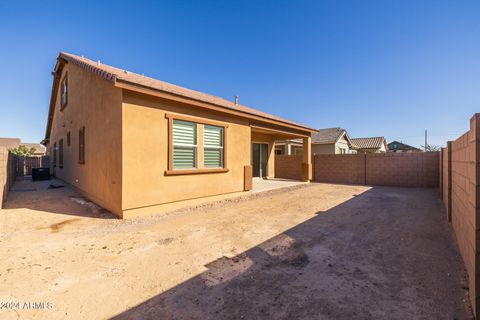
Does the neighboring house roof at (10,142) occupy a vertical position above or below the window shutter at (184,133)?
above

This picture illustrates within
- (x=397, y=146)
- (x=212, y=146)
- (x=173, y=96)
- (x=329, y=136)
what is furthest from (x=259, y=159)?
(x=397, y=146)

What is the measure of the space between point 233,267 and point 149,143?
4.48 metres

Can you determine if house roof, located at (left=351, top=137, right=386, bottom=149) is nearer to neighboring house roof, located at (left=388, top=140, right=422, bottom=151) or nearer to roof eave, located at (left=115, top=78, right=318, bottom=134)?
neighboring house roof, located at (left=388, top=140, right=422, bottom=151)

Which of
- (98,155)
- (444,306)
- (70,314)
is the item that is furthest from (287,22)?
(70,314)

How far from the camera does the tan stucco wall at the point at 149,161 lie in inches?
231

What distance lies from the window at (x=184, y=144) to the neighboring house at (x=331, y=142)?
17645 millimetres

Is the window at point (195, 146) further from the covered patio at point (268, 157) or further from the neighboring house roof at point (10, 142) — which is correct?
the neighboring house roof at point (10, 142)

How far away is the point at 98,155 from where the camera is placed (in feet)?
23.9

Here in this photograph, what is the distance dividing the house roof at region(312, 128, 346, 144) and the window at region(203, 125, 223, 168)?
16.4 metres

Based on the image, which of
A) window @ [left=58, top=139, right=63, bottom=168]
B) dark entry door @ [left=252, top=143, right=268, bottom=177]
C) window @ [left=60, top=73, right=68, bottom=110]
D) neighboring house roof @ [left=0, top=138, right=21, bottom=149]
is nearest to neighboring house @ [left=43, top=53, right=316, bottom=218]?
window @ [left=60, top=73, right=68, bottom=110]

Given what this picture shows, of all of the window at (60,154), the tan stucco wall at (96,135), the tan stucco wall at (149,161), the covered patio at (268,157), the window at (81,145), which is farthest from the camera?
the covered patio at (268,157)

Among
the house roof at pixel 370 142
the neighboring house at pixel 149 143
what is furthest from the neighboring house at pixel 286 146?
the house roof at pixel 370 142

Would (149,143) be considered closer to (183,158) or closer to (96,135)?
(183,158)

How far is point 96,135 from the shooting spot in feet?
24.4
